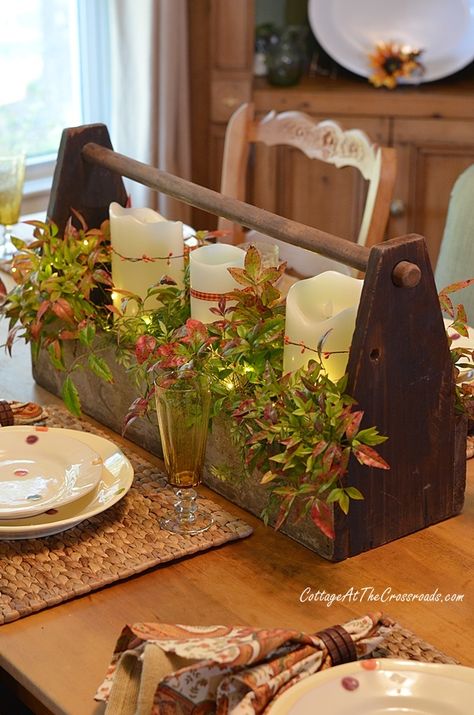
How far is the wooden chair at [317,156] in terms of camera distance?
2.07 metres

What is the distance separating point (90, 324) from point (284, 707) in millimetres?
599

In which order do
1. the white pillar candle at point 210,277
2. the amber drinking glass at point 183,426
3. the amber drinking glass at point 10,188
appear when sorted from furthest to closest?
1. the amber drinking glass at point 10,188
2. the white pillar candle at point 210,277
3. the amber drinking glass at point 183,426

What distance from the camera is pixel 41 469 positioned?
1195mm

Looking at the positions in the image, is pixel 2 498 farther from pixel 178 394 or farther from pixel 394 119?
pixel 394 119

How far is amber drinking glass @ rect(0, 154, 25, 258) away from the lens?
203 cm

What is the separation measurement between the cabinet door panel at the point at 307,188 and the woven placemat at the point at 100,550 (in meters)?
2.16

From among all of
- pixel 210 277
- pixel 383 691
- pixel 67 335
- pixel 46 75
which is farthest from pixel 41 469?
pixel 46 75

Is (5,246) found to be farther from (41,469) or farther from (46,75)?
(46,75)

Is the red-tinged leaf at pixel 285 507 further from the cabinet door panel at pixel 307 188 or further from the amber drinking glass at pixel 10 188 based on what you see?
the cabinet door panel at pixel 307 188

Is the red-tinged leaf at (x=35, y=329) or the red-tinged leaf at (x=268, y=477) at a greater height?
the red-tinged leaf at (x=35, y=329)

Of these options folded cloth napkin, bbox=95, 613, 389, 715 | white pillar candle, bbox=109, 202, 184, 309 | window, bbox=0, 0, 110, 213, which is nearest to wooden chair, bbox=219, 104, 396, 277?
white pillar candle, bbox=109, 202, 184, 309

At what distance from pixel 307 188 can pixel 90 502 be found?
2247 mm

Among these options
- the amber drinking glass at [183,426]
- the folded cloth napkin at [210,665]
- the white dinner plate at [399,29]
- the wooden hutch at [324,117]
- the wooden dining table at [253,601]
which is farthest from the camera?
the white dinner plate at [399,29]

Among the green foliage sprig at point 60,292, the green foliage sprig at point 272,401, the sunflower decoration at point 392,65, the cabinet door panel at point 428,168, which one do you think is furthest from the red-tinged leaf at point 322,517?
the sunflower decoration at point 392,65
